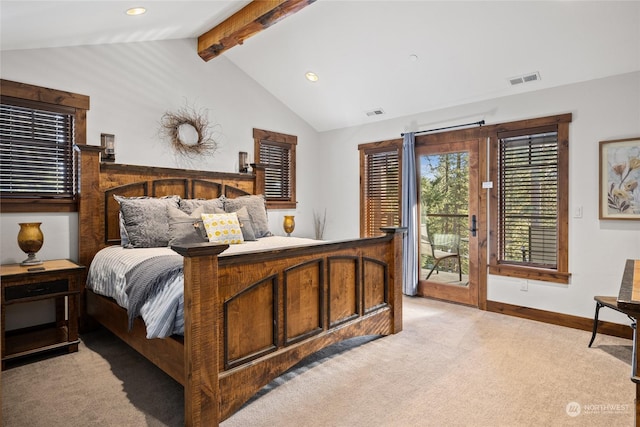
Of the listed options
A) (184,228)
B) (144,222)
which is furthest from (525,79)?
(144,222)

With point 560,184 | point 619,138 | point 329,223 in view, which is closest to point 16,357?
point 329,223

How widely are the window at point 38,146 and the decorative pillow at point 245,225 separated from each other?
1.59 m

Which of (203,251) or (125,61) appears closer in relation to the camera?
(203,251)

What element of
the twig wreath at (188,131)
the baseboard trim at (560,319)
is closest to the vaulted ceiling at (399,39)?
the twig wreath at (188,131)

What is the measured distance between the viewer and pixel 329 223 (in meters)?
5.95

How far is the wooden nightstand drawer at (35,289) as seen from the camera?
276cm

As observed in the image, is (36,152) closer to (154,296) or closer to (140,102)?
(140,102)

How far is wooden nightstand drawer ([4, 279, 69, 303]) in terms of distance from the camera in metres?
2.76

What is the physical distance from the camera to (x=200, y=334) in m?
1.96

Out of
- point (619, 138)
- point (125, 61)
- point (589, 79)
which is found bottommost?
point (619, 138)

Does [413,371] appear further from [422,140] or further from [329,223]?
[329,223]

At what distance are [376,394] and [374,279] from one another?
112 cm

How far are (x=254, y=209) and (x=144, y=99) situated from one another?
172 cm

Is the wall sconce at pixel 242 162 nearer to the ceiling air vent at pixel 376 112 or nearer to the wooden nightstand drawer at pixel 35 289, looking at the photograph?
the ceiling air vent at pixel 376 112
